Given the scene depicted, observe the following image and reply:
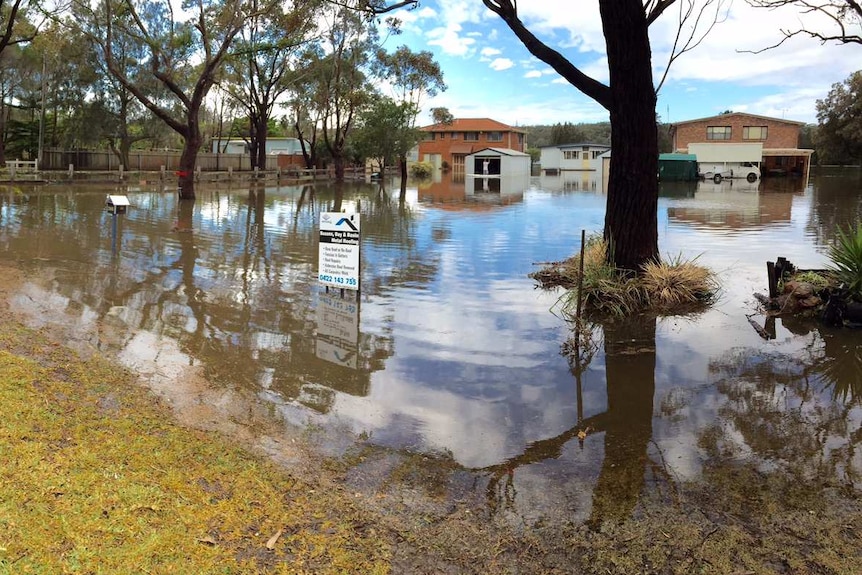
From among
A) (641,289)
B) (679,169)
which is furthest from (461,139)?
(641,289)

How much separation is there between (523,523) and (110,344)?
16.9 feet

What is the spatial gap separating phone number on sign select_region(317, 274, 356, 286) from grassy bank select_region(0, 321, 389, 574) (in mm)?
4692

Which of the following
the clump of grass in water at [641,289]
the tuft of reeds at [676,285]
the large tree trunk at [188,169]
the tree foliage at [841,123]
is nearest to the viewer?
the clump of grass in water at [641,289]

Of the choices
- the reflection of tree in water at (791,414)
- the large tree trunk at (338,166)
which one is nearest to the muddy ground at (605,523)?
the reflection of tree in water at (791,414)

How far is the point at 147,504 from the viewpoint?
145 inches

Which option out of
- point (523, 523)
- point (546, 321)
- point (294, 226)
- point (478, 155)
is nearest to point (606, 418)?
point (523, 523)

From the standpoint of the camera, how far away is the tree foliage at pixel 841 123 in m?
61.7

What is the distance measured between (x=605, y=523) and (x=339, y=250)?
636 cm

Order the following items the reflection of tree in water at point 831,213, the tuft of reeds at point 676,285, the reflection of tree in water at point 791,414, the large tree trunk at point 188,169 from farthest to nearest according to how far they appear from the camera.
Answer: the large tree trunk at point 188,169 → the reflection of tree in water at point 831,213 → the tuft of reeds at point 676,285 → the reflection of tree in water at point 791,414

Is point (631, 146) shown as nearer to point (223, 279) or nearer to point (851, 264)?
point (851, 264)

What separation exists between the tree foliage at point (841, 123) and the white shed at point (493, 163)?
96.1ft

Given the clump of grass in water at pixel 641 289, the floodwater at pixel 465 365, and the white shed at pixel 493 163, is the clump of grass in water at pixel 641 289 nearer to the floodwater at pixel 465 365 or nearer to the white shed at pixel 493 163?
the floodwater at pixel 465 365

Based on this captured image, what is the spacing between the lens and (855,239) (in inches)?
351

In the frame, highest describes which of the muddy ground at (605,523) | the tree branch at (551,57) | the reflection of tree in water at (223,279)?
the tree branch at (551,57)
